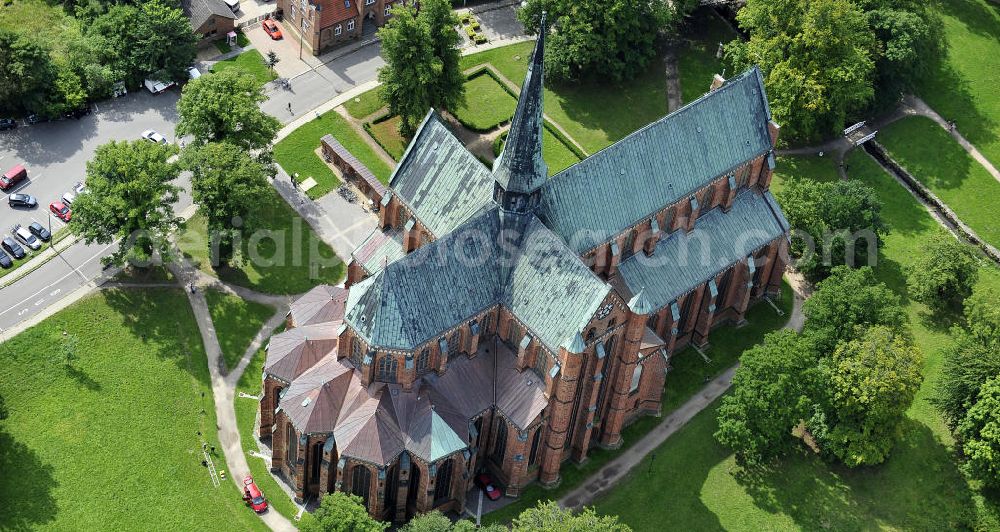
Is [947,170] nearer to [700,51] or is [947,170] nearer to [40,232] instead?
[700,51]

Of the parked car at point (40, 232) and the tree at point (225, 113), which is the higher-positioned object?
the tree at point (225, 113)

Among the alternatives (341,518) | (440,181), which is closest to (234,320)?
(440,181)

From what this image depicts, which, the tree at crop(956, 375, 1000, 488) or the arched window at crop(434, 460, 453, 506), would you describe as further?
the tree at crop(956, 375, 1000, 488)

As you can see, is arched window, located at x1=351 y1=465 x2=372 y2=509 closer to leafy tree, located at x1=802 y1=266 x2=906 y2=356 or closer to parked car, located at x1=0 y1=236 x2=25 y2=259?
leafy tree, located at x1=802 y1=266 x2=906 y2=356

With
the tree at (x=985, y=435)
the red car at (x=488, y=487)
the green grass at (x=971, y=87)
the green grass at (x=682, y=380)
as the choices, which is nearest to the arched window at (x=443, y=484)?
the red car at (x=488, y=487)

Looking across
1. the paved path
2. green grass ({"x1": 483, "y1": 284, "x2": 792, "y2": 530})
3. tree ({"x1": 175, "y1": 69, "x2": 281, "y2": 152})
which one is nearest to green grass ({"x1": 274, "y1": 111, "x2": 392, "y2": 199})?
tree ({"x1": 175, "y1": 69, "x2": 281, "y2": 152})

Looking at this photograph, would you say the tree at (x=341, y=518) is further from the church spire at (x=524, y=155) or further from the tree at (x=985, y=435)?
the tree at (x=985, y=435)
